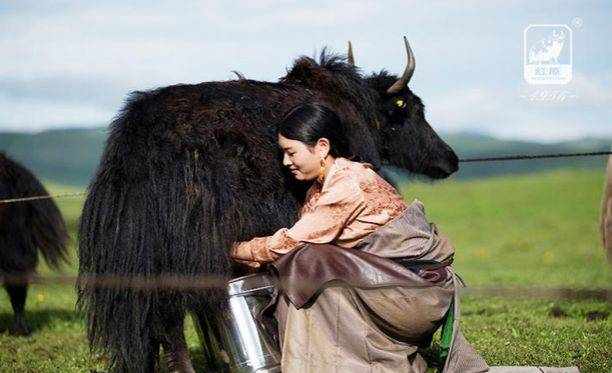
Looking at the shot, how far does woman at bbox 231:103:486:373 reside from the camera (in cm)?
360

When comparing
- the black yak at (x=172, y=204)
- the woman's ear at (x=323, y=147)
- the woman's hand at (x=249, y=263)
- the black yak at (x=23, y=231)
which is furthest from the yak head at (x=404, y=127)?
the black yak at (x=23, y=231)

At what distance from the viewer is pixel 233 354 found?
380 cm

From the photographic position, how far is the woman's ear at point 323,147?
379cm

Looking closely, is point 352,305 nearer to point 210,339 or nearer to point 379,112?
point 210,339

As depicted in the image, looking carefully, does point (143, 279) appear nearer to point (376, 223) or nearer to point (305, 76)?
point (376, 223)

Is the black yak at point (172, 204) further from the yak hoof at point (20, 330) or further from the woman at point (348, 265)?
the yak hoof at point (20, 330)

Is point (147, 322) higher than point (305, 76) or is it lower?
lower

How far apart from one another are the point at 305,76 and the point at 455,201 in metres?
19.6


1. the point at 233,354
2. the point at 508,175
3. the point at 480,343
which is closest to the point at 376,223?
the point at 233,354

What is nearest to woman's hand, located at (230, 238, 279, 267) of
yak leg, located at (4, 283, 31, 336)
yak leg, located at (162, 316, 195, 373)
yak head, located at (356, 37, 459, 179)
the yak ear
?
yak leg, located at (162, 316, 195, 373)

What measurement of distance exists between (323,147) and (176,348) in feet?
3.49

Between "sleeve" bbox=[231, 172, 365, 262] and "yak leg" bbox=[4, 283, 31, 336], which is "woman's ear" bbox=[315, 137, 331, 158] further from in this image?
"yak leg" bbox=[4, 283, 31, 336]

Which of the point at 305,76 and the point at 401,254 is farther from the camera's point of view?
the point at 305,76

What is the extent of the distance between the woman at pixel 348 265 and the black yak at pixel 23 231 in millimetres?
4173
